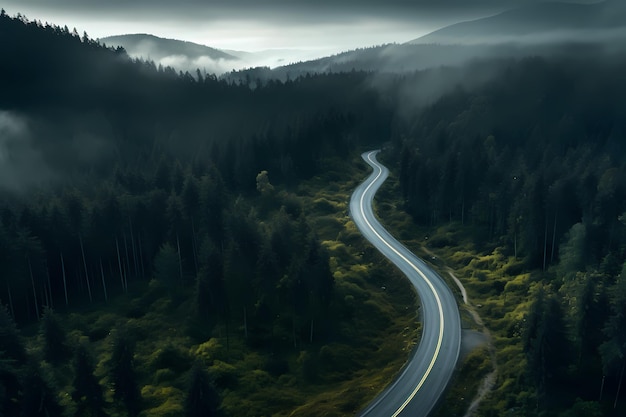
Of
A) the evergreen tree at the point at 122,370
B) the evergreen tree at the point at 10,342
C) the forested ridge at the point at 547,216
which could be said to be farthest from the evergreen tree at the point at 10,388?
the forested ridge at the point at 547,216

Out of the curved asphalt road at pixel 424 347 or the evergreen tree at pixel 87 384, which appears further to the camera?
the curved asphalt road at pixel 424 347

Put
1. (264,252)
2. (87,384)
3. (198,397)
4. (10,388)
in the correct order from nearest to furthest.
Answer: (198,397) → (10,388) → (87,384) → (264,252)

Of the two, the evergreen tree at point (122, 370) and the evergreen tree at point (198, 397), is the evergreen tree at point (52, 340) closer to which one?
the evergreen tree at point (122, 370)

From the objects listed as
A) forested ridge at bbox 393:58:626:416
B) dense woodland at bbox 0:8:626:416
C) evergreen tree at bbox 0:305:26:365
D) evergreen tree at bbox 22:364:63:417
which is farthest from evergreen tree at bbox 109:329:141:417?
forested ridge at bbox 393:58:626:416

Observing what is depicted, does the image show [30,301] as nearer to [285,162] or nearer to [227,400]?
[227,400]

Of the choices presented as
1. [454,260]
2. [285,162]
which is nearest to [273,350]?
[454,260]

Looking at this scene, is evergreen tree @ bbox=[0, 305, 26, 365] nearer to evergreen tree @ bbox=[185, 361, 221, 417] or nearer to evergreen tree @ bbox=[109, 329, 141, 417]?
evergreen tree @ bbox=[109, 329, 141, 417]

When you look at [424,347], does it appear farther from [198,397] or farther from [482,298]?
[198,397]

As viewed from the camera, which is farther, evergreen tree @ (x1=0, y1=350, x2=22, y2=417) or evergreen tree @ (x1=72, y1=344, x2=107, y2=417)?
evergreen tree @ (x1=72, y1=344, x2=107, y2=417)

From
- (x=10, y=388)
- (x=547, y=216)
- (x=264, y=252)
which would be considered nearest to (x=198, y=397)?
(x=10, y=388)
